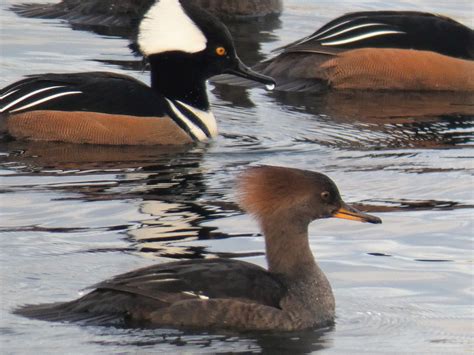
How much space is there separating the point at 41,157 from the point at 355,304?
412cm

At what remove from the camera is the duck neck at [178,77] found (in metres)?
12.2

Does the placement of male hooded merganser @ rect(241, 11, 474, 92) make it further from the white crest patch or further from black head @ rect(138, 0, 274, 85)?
the white crest patch

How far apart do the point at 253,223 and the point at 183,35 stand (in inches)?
119

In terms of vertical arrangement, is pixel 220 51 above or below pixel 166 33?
below

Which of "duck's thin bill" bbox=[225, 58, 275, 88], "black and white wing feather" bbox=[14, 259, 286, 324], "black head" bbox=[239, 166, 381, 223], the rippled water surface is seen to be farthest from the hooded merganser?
"black and white wing feather" bbox=[14, 259, 286, 324]

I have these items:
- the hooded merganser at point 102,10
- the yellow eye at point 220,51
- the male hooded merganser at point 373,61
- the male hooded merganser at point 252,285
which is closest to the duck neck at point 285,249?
the male hooded merganser at point 252,285

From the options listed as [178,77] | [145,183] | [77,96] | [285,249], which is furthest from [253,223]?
[178,77]

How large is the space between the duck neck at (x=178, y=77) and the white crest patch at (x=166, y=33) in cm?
7

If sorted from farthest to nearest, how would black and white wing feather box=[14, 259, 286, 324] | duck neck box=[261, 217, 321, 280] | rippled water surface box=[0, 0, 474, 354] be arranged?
duck neck box=[261, 217, 321, 280] → rippled water surface box=[0, 0, 474, 354] → black and white wing feather box=[14, 259, 286, 324]

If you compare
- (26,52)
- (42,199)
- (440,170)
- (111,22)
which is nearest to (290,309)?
(42,199)

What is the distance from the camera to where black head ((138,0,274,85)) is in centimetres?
1207

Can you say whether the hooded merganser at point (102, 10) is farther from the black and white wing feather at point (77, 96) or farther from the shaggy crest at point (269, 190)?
the shaggy crest at point (269, 190)

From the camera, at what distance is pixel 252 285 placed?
7613mm

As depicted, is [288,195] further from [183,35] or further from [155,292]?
[183,35]
